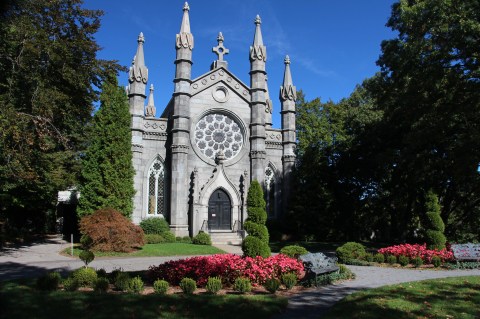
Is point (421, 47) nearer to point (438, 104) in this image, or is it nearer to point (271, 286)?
point (438, 104)

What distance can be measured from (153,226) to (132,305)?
59.5ft

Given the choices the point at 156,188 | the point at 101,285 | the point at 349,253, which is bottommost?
the point at 349,253

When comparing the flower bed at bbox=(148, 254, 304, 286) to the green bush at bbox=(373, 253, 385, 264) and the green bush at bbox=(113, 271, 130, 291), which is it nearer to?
the green bush at bbox=(113, 271, 130, 291)

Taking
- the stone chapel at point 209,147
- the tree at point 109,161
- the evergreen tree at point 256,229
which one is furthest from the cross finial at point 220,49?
the evergreen tree at point 256,229

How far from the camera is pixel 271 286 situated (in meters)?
10.2

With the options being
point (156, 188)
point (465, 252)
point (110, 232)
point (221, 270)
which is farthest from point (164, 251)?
point (465, 252)

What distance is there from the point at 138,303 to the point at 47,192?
62.4 ft

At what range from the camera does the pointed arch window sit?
28.2 m

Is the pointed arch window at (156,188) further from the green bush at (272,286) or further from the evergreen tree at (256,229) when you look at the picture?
the green bush at (272,286)

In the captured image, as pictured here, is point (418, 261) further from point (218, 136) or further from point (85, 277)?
point (218, 136)

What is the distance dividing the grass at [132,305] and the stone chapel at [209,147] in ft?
58.4

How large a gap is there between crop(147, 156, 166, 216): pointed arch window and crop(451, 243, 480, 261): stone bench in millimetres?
19356

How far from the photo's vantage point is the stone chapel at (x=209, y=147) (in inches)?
1091

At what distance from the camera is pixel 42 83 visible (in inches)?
644
